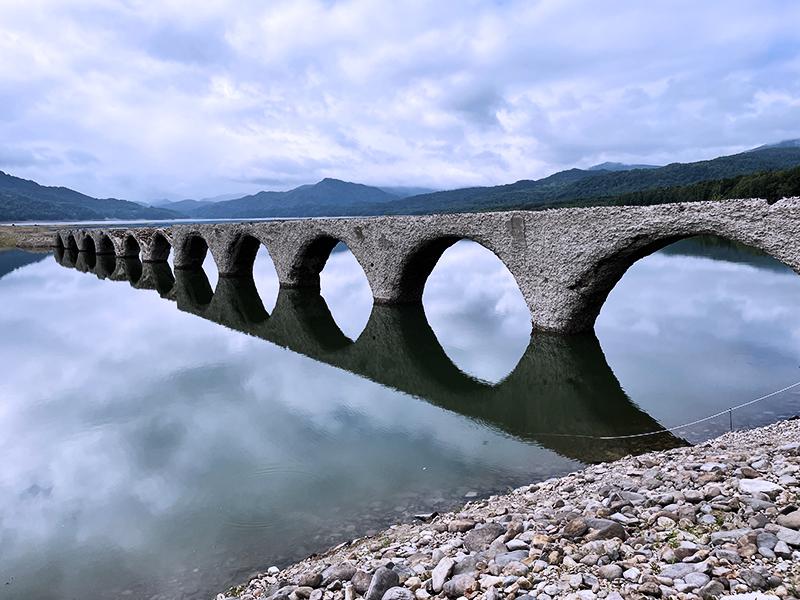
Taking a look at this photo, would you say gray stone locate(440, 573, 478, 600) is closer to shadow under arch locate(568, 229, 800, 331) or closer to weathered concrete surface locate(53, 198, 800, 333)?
weathered concrete surface locate(53, 198, 800, 333)

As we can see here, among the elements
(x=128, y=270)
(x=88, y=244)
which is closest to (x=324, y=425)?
(x=128, y=270)

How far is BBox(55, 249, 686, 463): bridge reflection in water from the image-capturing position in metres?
9.34

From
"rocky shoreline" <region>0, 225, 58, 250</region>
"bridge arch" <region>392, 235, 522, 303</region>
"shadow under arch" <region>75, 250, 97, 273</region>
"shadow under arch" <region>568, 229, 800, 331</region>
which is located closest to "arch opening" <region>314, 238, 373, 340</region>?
"bridge arch" <region>392, 235, 522, 303</region>

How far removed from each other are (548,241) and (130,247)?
40.4 meters

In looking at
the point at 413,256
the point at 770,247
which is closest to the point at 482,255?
the point at 413,256

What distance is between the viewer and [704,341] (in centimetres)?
1469

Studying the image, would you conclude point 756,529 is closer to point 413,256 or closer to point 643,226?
point 643,226

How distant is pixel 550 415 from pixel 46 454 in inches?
354

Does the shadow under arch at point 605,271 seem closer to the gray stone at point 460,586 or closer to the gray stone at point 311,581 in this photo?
the gray stone at point 460,586

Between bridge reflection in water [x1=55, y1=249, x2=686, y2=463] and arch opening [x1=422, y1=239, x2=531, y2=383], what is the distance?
0.39 metres

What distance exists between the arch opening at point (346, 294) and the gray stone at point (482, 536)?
12579 millimetres

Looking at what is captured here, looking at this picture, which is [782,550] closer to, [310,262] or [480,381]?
[480,381]

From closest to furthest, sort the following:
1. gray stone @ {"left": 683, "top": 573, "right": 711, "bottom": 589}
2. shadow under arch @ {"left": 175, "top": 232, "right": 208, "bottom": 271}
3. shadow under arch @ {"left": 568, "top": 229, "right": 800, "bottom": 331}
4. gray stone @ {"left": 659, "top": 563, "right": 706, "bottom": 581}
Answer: gray stone @ {"left": 683, "top": 573, "right": 711, "bottom": 589}
gray stone @ {"left": 659, "top": 563, "right": 706, "bottom": 581}
shadow under arch @ {"left": 568, "top": 229, "right": 800, "bottom": 331}
shadow under arch @ {"left": 175, "top": 232, "right": 208, "bottom": 271}

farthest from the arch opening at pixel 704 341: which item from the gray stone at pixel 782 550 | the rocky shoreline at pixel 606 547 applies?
the gray stone at pixel 782 550
